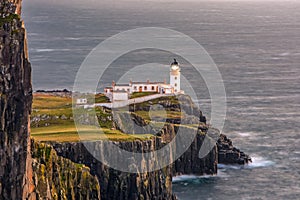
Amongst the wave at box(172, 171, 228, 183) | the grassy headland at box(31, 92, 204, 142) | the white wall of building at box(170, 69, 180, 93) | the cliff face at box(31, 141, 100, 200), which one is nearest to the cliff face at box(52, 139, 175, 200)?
the grassy headland at box(31, 92, 204, 142)

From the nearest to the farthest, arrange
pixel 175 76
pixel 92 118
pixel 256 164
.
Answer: pixel 92 118
pixel 256 164
pixel 175 76

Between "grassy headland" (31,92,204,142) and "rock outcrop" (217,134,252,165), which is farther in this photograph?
"rock outcrop" (217,134,252,165)

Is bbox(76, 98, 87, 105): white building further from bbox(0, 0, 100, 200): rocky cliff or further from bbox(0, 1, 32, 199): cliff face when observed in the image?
bbox(0, 1, 32, 199): cliff face

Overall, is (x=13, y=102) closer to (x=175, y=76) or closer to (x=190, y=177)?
(x=190, y=177)

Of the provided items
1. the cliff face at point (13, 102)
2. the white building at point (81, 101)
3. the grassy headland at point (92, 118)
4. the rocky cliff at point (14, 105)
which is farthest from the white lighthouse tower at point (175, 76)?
the cliff face at point (13, 102)

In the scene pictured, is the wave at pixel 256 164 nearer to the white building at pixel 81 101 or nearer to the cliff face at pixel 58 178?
the white building at pixel 81 101

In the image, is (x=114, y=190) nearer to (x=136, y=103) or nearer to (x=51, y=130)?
(x=51, y=130)

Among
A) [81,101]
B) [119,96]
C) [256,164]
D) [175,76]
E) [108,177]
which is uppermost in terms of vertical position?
[175,76]

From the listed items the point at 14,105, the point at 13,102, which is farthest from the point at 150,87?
the point at 13,102
